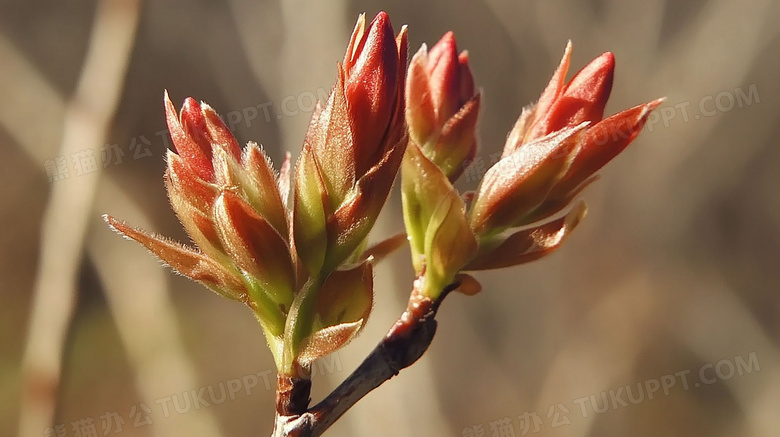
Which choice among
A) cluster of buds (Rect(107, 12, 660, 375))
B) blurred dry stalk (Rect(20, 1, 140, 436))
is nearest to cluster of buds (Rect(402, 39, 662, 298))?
cluster of buds (Rect(107, 12, 660, 375))

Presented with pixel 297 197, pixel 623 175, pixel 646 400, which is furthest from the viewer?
pixel 646 400

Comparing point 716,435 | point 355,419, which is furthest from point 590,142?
point 716,435

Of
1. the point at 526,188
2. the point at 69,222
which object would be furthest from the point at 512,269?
the point at 526,188

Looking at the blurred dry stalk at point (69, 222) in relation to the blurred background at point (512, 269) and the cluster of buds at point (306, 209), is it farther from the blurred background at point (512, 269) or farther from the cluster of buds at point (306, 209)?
the cluster of buds at point (306, 209)

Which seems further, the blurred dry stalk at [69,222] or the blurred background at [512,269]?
the blurred background at [512,269]

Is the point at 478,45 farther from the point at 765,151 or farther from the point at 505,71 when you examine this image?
the point at 765,151

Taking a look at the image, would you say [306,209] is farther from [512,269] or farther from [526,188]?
[512,269]

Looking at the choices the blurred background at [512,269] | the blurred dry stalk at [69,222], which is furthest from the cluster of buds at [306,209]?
the blurred background at [512,269]
